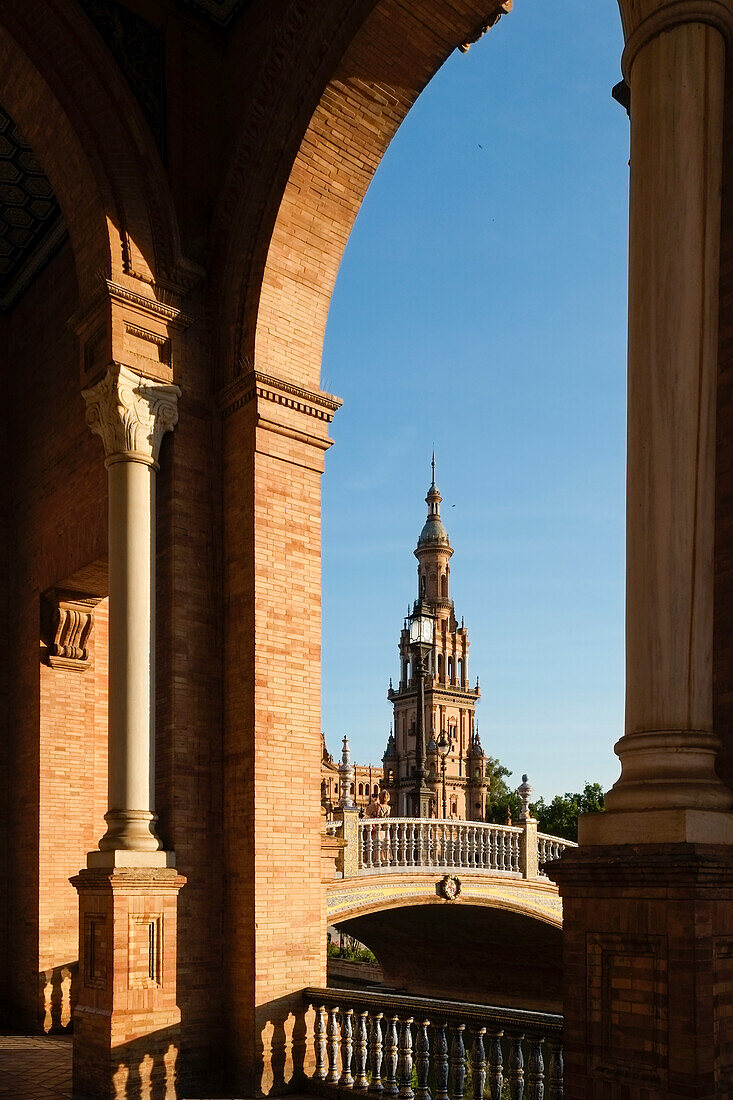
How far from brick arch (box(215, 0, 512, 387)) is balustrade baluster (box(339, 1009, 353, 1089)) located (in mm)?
5391

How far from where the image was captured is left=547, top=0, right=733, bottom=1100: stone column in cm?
504

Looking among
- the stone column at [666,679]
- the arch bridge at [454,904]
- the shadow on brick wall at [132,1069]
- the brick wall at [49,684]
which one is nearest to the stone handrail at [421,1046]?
the shadow on brick wall at [132,1069]

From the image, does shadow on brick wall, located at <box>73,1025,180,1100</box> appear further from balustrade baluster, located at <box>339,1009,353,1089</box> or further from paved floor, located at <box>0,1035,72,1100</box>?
balustrade baluster, located at <box>339,1009,353,1089</box>

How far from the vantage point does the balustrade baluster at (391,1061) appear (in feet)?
26.7

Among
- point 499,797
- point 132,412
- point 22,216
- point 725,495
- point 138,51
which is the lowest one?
point 499,797

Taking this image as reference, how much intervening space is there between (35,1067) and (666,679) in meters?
7.39

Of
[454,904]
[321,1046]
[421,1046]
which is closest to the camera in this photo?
[421,1046]

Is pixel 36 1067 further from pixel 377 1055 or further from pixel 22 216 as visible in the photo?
pixel 22 216

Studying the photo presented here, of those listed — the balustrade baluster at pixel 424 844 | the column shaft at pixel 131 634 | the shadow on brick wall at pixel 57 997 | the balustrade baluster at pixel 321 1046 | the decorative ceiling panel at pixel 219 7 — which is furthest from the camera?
the balustrade baluster at pixel 424 844

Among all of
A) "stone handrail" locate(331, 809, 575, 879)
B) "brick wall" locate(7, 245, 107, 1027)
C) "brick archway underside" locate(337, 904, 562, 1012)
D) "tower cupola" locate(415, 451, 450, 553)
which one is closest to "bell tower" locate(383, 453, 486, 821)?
"tower cupola" locate(415, 451, 450, 553)

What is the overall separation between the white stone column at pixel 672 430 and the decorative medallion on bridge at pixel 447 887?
16.3 m

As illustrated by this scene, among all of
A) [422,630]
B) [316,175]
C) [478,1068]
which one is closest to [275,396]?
[316,175]

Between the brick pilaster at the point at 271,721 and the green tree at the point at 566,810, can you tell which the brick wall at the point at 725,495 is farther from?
the green tree at the point at 566,810

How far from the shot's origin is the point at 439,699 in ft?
Answer: 251
